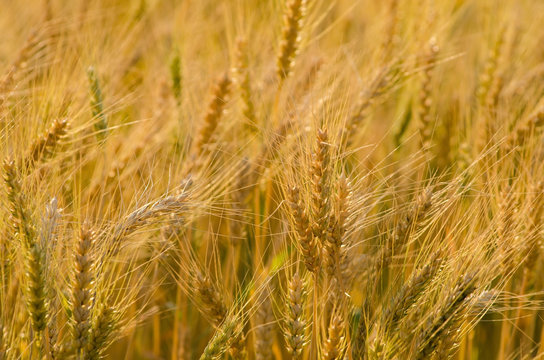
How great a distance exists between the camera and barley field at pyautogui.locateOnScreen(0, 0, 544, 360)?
135 centimetres

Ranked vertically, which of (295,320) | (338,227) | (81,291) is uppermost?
(338,227)

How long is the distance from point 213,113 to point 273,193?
0.39m

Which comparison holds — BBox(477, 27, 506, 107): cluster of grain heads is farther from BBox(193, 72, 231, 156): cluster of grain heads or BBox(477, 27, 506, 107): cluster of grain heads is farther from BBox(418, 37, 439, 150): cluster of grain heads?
BBox(193, 72, 231, 156): cluster of grain heads

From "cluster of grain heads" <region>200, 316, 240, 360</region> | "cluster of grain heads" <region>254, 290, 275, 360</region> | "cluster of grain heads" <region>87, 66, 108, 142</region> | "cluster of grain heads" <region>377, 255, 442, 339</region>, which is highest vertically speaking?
"cluster of grain heads" <region>87, 66, 108, 142</region>

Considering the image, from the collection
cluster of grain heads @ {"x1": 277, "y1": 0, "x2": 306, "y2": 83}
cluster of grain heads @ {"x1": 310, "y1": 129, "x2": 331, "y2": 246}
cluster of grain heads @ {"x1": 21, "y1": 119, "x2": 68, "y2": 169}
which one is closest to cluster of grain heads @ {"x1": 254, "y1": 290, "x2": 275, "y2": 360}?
cluster of grain heads @ {"x1": 310, "y1": 129, "x2": 331, "y2": 246}

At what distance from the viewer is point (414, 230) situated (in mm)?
1428

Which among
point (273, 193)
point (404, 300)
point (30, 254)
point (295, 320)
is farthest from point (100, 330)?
point (273, 193)

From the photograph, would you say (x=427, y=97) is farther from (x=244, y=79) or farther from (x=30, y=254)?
(x=30, y=254)

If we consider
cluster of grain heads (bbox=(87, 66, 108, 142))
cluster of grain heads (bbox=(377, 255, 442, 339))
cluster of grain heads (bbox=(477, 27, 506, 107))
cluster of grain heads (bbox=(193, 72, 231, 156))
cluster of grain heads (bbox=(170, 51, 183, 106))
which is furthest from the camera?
cluster of grain heads (bbox=(477, 27, 506, 107))

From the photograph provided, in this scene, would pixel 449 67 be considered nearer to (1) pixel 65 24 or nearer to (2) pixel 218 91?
(2) pixel 218 91

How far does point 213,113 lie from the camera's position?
1994 millimetres

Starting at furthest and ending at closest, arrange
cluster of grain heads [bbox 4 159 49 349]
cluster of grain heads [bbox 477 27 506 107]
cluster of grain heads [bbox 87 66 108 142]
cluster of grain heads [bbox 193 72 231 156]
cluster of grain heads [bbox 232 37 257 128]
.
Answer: cluster of grain heads [bbox 477 27 506 107] → cluster of grain heads [bbox 232 37 257 128] → cluster of grain heads [bbox 193 72 231 156] → cluster of grain heads [bbox 87 66 108 142] → cluster of grain heads [bbox 4 159 49 349]

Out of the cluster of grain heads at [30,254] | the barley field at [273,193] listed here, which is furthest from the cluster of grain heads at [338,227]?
the cluster of grain heads at [30,254]

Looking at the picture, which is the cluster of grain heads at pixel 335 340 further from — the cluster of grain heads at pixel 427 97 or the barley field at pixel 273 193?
the cluster of grain heads at pixel 427 97
